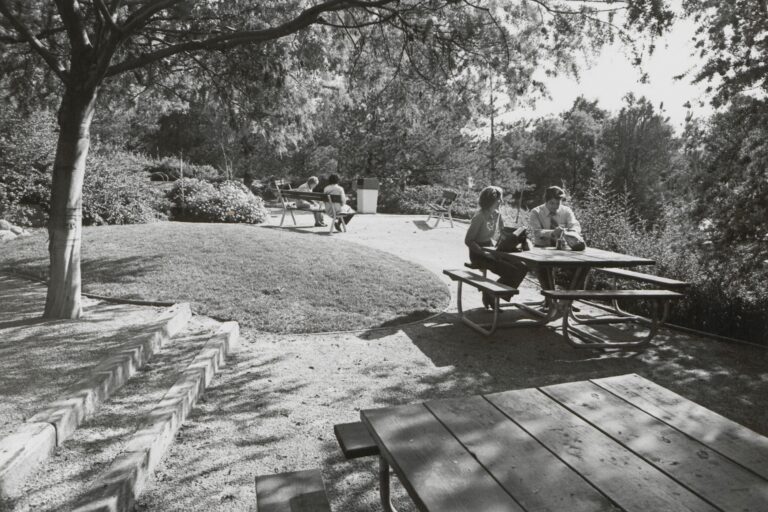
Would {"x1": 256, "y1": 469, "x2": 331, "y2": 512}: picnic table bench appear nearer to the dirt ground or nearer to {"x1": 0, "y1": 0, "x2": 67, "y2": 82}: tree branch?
the dirt ground

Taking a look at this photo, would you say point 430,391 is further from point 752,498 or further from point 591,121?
point 591,121

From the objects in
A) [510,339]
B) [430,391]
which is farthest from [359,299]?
[430,391]

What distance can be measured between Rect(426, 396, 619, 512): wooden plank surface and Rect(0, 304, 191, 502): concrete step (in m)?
2.31

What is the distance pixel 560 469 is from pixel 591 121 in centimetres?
6445

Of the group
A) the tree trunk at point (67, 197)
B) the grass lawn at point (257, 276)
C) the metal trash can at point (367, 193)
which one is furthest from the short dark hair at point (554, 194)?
the metal trash can at point (367, 193)

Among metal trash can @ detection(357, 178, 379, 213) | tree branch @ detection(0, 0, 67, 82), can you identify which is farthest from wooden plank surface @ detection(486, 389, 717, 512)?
metal trash can @ detection(357, 178, 379, 213)

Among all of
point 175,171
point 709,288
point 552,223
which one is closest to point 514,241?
point 552,223

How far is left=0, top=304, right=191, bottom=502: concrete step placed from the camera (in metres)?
2.80

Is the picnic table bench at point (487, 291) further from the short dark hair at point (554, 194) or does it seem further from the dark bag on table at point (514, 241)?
the short dark hair at point (554, 194)

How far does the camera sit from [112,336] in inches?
215

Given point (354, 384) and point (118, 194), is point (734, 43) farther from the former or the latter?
point (118, 194)

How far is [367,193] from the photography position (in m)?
19.8

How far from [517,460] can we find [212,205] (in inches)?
589

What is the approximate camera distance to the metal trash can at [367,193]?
1969 centimetres
